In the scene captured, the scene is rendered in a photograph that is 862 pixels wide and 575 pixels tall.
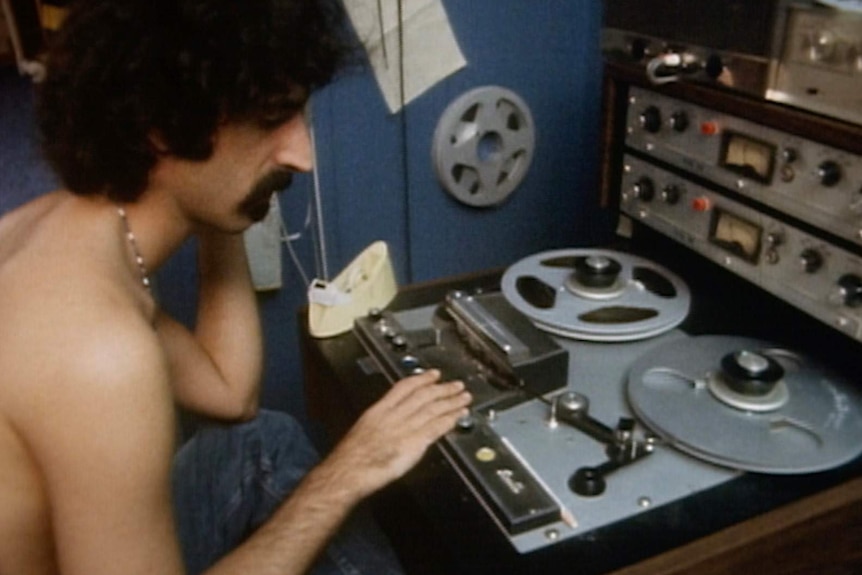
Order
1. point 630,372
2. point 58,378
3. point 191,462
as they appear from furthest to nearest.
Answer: point 191,462 → point 630,372 → point 58,378

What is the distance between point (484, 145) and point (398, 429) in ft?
2.47

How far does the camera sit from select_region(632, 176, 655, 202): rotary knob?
1.07 meters

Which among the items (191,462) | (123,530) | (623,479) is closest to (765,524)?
(623,479)

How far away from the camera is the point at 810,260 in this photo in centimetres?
84

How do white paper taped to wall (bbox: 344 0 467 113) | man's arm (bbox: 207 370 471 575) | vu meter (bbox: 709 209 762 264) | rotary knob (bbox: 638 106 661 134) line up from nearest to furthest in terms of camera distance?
man's arm (bbox: 207 370 471 575) < vu meter (bbox: 709 209 762 264) < rotary knob (bbox: 638 106 661 134) < white paper taped to wall (bbox: 344 0 467 113)

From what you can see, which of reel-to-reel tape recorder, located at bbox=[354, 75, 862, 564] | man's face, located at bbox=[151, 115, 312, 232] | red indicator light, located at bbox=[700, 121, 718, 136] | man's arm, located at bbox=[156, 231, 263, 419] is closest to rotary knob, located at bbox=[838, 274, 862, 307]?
reel-to-reel tape recorder, located at bbox=[354, 75, 862, 564]

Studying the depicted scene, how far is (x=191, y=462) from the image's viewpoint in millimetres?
1096

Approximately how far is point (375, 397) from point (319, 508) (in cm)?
15

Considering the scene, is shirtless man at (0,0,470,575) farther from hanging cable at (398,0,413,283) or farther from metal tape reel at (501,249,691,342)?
hanging cable at (398,0,413,283)

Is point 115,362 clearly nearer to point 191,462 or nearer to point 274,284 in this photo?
point 191,462

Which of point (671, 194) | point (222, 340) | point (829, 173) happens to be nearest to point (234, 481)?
point (222, 340)

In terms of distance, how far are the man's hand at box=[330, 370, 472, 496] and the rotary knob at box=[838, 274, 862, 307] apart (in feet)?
1.21

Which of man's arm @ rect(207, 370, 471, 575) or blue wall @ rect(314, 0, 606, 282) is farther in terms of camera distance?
blue wall @ rect(314, 0, 606, 282)

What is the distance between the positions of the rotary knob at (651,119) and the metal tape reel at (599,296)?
17cm
